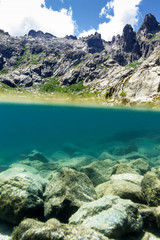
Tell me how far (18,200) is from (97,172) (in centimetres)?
961

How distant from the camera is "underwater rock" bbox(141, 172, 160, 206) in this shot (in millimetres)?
10799

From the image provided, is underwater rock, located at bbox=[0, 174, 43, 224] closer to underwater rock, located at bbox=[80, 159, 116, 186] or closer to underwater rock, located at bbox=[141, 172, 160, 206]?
underwater rock, located at bbox=[80, 159, 116, 186]

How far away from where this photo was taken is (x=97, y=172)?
57.4 ft

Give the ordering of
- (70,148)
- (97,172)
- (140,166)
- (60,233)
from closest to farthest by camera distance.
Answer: (60,233)
(97,172)
(140,166)
(70,148)

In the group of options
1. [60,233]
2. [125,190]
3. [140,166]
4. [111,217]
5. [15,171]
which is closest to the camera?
[60,233]

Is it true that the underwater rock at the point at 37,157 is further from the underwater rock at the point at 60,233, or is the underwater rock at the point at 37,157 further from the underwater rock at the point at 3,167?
the underwater rock at the point at 60,233

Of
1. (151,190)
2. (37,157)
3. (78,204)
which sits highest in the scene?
(151,190)

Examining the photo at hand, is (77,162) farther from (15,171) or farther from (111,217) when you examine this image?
(111,217)

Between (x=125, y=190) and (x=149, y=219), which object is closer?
(x=149, y=219)

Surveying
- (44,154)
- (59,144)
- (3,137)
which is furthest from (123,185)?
(3,137)

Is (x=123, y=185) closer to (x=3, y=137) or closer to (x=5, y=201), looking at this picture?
(x=5, y=201)

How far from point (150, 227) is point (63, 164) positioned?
1454cm

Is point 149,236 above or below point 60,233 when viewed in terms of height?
below

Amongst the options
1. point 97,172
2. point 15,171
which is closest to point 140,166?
point 97,172
